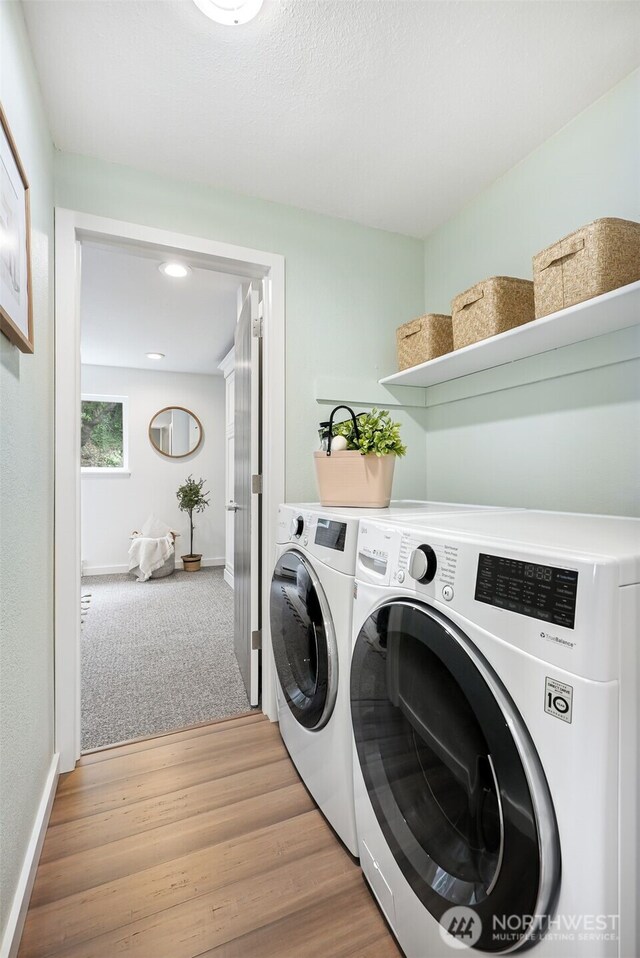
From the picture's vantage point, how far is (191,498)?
5.37 metres

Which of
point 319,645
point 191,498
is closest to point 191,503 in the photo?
point 191,498

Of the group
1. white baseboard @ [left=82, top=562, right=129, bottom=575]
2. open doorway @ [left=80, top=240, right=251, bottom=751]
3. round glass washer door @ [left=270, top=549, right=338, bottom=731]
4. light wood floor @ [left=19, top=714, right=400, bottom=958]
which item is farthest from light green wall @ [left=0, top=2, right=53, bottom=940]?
white baseboard @ [left=82, top=562, right=129, bottom=575]

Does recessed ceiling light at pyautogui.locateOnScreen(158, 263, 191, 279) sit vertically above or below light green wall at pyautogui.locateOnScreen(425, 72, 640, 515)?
above

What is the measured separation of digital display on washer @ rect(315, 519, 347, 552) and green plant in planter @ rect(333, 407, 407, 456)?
359 millimetres

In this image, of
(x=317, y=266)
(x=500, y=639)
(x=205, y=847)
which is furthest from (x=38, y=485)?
(x=317, y=266)

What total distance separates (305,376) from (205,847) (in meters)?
1.78

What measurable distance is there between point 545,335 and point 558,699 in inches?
49.9

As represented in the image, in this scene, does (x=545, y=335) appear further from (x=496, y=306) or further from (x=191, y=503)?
(x=191, y=503)

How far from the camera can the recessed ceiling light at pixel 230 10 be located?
1.17 m

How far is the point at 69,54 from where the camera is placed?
1354 millimetres

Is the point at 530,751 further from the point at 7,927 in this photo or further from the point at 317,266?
the point at 317,266

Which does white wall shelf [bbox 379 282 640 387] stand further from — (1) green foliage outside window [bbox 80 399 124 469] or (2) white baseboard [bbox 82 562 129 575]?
(2) white baseboard [bbox 82 562 129 575]

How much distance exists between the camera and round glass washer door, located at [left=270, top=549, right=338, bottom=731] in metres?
1.33

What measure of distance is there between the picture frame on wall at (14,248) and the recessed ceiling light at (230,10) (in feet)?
2.08
